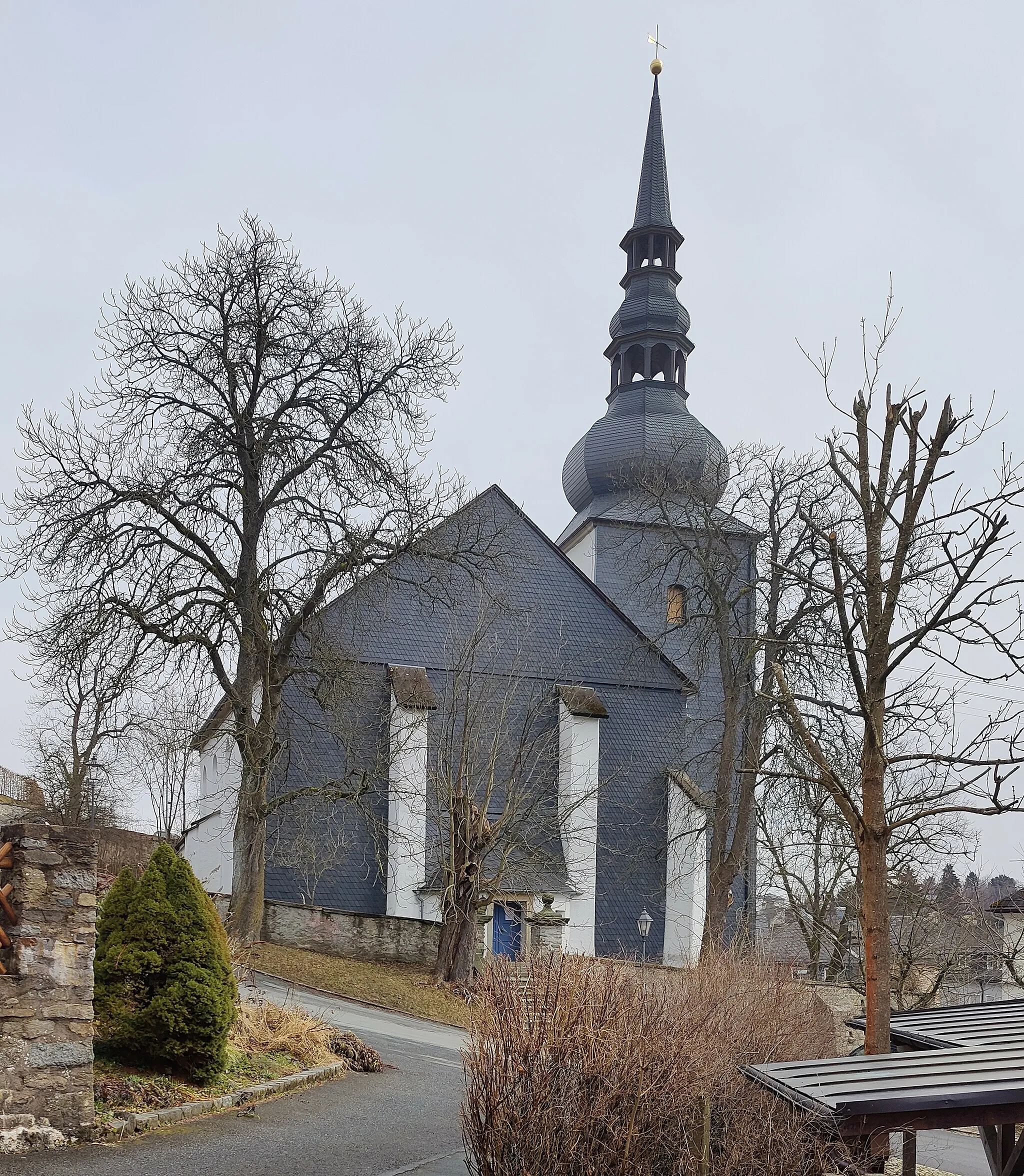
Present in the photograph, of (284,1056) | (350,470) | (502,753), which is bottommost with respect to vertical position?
(284,1056)

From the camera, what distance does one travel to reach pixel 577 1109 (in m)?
6.80

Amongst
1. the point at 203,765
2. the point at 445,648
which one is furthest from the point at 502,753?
the point at 203,765

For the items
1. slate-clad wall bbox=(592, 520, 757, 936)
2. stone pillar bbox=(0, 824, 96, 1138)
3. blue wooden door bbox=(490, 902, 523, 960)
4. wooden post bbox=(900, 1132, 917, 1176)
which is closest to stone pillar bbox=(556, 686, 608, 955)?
blue wooden door bbox=(490, 902, 523, 960)

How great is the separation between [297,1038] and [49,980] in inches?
173

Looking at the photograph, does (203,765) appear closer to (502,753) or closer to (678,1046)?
(502,753)

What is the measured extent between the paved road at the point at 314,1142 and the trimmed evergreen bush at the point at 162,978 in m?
0.64

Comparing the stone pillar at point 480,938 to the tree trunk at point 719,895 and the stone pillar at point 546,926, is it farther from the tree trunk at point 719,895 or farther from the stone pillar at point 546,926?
the tree trunk at point 719,895

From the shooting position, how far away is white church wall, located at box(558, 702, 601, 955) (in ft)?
95.1

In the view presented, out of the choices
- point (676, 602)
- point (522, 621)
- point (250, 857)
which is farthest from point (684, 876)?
point (250, 857)

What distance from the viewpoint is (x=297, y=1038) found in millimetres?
12344

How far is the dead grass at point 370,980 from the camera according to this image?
20203 mm

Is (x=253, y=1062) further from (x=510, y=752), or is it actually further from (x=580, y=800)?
(x=510, y=752)

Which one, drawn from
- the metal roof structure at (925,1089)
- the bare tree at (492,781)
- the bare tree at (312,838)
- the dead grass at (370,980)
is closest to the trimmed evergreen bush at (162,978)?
the metal roof structure at (925,1089)

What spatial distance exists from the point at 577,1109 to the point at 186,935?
459 centimetres
